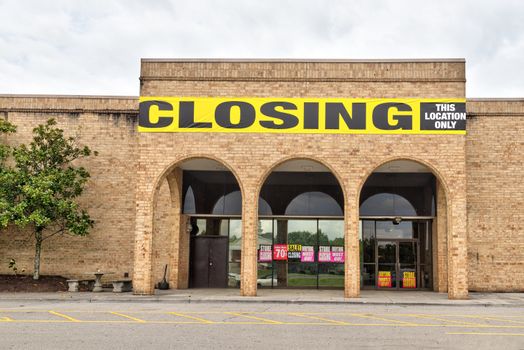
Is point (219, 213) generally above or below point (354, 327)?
above

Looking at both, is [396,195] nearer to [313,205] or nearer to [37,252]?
[313,205]

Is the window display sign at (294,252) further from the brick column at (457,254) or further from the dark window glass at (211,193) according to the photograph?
the brick column at (457,254)

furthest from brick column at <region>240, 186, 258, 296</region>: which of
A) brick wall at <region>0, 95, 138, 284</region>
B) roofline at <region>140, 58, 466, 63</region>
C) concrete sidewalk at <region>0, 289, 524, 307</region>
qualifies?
brick wall at <region>0, 95, 138, 284</region>

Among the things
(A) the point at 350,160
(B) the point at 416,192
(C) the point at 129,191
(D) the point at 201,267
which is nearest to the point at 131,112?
(C) the point at 129,191

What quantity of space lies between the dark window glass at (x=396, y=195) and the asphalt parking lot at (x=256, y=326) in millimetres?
6483

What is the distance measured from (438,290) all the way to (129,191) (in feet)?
42.7

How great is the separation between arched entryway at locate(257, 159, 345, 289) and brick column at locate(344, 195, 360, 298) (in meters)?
3.74

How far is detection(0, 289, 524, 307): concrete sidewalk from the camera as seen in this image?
18.4 m

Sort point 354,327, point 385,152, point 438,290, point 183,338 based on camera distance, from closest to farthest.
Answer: point 183,338, point 354,327, point 385,152, point 438,290

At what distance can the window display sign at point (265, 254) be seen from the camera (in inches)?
941

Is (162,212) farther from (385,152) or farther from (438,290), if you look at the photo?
(438,290)

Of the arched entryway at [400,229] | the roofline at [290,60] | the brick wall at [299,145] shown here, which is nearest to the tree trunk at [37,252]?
the brick wall at [299,145]

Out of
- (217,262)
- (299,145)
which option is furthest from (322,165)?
(217,262)

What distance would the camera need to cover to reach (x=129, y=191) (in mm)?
23844
